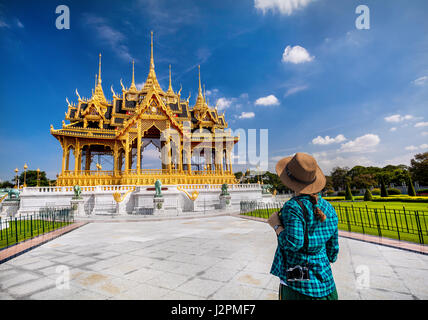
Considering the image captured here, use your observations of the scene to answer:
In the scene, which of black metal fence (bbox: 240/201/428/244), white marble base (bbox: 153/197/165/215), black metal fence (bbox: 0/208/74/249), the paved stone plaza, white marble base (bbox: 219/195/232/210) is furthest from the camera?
white marble base (bbox: 219/195/232/210)

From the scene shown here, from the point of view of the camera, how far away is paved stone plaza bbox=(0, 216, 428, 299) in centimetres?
359

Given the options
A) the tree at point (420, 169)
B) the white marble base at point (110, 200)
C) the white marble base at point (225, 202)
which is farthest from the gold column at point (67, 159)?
the tree at point (420, 169)

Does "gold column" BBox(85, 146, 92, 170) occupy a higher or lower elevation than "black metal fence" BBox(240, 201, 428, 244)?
higher

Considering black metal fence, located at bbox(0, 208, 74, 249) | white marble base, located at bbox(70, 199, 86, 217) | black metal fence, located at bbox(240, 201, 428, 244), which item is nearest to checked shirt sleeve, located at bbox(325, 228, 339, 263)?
black metal fence, located at bbox(240, 201, 428, 244)

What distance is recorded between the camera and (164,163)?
95.5ft

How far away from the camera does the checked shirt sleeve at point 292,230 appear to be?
174 cm

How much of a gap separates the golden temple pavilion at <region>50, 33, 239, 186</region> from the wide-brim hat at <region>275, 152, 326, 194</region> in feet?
78.1

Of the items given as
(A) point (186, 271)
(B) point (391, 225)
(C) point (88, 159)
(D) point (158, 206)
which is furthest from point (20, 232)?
(C) point (88, 159)

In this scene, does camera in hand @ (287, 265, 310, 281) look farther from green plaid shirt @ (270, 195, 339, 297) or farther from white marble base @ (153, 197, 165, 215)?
white marble base @ (153, 197, 165, 215)

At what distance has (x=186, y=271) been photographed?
181 inches

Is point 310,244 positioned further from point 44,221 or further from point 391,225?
point 44,221

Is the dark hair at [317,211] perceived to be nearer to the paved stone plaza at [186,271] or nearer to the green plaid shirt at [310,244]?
the green plaid shirt at [310,244]
